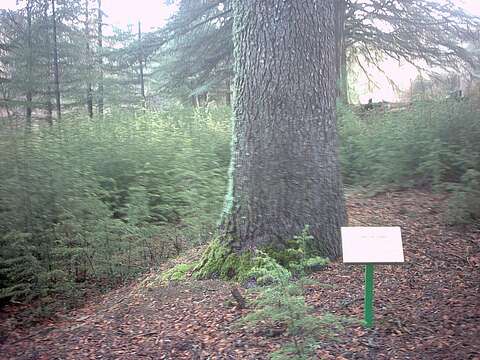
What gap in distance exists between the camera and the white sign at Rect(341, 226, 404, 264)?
3.74 metres

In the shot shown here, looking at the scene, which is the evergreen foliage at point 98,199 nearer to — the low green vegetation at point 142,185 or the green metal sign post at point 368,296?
the low green vegetation at point 142,185

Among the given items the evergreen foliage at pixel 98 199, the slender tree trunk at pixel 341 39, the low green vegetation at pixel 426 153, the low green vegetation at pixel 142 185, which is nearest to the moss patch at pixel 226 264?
the low green vegetation at pixel 142 185

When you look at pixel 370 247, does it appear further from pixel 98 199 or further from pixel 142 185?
pixel 142 185

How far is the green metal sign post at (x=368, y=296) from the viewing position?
3.82 meters

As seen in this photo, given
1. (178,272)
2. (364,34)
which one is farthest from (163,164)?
(364,34)

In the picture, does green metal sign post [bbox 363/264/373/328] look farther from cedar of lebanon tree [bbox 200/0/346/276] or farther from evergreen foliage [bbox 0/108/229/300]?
evergreen foliage [bbox 0/108/229/300]

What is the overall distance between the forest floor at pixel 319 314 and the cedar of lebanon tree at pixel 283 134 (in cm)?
62

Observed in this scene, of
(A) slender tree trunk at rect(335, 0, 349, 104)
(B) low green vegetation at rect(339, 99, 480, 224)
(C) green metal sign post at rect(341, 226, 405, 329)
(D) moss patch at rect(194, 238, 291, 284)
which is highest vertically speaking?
(A) slender tree trunk at rect(335, 0, 349, 104)

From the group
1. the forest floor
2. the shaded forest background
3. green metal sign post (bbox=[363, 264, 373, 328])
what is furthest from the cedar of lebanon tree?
the shaded forest background

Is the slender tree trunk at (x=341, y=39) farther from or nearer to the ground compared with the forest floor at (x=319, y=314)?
farther from the ground

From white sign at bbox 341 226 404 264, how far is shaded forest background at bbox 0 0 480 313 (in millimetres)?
3438

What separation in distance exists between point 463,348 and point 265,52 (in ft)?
11.5

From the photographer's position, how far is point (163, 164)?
360 inches

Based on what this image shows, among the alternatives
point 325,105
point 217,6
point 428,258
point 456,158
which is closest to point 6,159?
point 325,105
